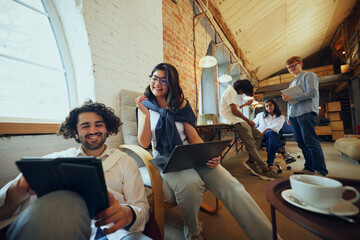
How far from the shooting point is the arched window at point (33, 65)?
109 centimetres

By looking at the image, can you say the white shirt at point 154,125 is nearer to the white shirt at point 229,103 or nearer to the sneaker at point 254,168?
the white shirt at point 229,103

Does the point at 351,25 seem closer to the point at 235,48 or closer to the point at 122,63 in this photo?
the point at 235,48

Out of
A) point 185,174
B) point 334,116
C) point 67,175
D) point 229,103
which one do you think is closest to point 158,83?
point 185,174

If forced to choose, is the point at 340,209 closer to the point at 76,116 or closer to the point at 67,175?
the point at 67,175

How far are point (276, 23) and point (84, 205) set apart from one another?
21.4 ft

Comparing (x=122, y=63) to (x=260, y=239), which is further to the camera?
(x=122, y=63)

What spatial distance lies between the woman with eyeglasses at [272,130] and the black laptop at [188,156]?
1887 mm

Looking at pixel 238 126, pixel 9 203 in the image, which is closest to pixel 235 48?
pixel 238 126

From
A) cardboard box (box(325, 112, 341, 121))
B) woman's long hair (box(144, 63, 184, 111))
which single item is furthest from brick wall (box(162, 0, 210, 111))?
cardboard box (box(325, 112, 341, 121))

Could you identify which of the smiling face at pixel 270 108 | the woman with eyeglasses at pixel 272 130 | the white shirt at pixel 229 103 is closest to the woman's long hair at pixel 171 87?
the white shirt at pixel 229 103

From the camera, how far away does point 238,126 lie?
8.07 feet

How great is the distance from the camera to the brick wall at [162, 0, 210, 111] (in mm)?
2359

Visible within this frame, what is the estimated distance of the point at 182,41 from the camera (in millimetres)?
2699

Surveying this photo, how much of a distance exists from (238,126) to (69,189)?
2.36 meters
